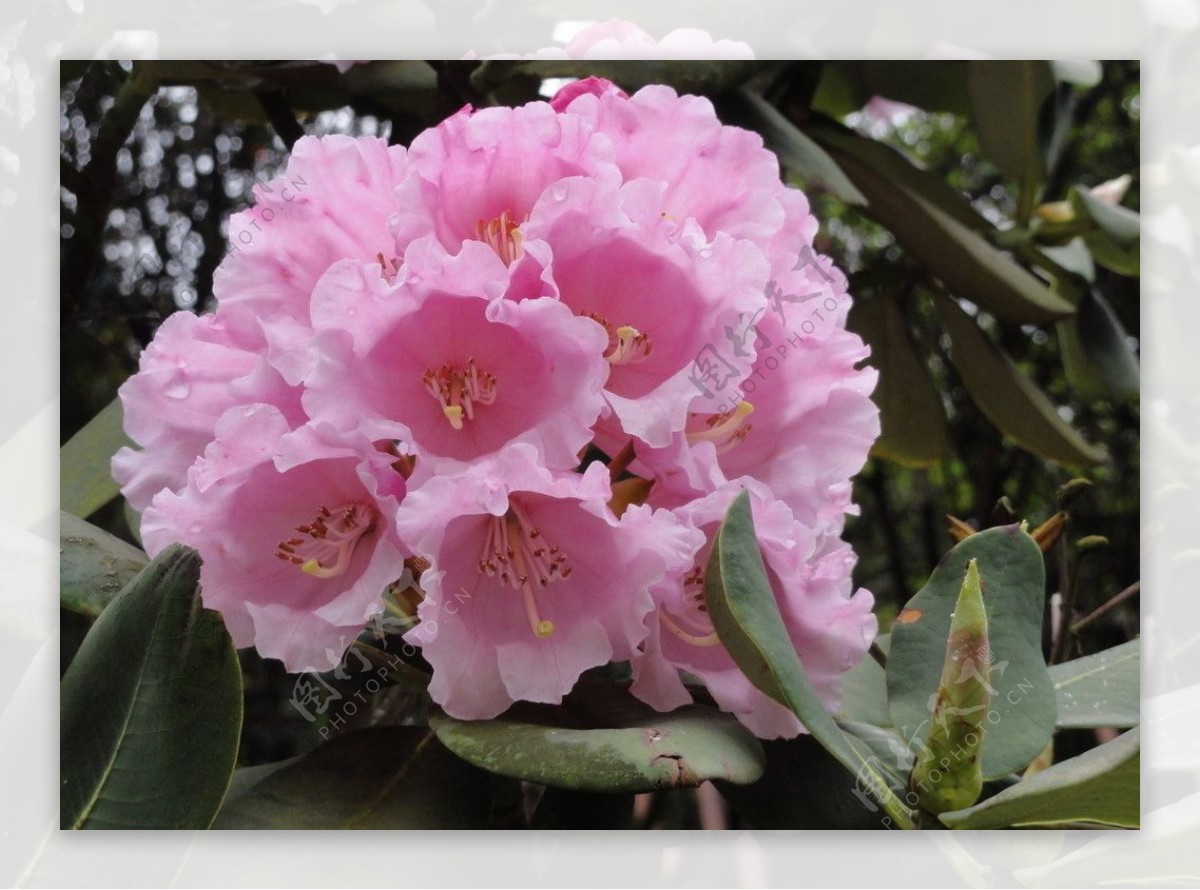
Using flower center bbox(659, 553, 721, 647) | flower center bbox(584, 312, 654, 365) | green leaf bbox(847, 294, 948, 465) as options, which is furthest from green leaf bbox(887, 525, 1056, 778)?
green leaf bbox(847, 294, 948, 465)

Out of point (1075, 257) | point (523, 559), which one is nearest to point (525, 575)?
point (523, 559)

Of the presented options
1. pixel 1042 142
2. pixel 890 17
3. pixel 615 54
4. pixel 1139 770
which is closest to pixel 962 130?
pixel 1042 142

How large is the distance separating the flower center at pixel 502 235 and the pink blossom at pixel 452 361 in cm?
5

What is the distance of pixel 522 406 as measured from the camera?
63 cm

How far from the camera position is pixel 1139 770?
65 centimetres

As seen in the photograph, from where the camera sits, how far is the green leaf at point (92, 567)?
754 millimetres

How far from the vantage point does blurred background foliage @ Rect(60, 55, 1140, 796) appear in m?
0.96

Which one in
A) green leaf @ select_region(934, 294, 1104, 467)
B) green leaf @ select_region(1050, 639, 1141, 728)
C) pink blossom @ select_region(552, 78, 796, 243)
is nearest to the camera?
pink blossom @ select_region(552, 78, 796, 243)

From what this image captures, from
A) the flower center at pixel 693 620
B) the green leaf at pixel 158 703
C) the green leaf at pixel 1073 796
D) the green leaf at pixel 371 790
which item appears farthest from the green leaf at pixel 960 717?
the green leaf at pixel 158 703

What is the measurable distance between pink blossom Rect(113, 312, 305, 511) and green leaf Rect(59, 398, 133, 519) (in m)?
0.16

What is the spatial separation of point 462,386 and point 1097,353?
65 cm

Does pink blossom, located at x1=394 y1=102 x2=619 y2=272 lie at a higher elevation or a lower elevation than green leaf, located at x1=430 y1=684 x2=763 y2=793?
higher

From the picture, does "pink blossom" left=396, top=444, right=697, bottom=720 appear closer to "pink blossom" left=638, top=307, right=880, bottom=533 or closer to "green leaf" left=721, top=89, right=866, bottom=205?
"pink blossom" left=638, top=307, right=880, bottom=533

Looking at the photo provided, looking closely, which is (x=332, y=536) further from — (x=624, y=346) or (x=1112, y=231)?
(x=1112, y=231)
